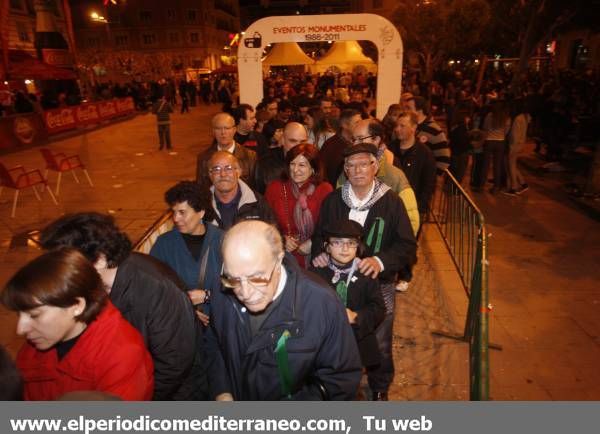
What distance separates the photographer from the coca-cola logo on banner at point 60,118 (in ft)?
62.0

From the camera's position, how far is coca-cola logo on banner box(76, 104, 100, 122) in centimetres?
2112

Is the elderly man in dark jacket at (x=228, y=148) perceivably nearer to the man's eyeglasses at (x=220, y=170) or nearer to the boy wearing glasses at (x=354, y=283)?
the man's eyeglasses at (x=220, y=170)

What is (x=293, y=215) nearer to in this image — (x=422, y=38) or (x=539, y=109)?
(x=539, y=109)

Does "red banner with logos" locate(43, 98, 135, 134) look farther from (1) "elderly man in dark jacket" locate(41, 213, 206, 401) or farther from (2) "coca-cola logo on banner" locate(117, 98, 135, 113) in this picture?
(1) "elderly man in dark jacket" locate(41, 213, 206, 401)

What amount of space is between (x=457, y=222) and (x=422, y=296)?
1.91 m

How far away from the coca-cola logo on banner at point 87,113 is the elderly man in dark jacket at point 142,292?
2145 cm

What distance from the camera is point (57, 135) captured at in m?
19.7

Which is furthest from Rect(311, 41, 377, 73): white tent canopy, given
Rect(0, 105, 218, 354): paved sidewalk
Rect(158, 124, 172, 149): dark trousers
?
Rect(158, 124, 172, 149): dark trousers

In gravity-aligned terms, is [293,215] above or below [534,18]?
below

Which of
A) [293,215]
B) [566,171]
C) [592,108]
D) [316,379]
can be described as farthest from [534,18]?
[316,379]

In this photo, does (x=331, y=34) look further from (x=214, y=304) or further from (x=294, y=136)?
(x=214, y=304)

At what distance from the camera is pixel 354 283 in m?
2.92

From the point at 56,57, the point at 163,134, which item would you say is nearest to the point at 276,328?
the point at 163,134

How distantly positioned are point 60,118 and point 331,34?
1515cm
